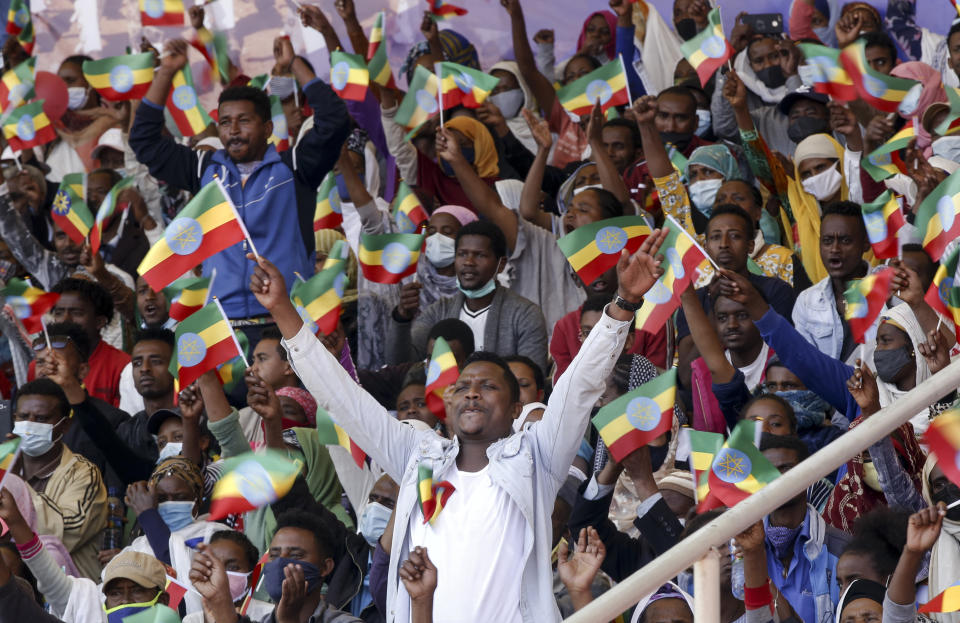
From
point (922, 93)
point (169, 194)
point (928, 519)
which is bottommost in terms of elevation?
point (169, 194)

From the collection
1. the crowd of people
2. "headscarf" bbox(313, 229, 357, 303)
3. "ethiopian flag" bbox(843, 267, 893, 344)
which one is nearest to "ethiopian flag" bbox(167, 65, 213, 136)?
the crowd of people

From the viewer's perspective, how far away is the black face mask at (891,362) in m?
6.12

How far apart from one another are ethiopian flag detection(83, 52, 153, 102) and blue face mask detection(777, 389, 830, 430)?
4.70 metres

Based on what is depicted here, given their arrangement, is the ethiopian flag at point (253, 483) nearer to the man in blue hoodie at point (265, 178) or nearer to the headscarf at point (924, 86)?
the man in blue hoodie at point (265, 178)

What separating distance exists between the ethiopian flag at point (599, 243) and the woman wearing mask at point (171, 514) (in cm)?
183

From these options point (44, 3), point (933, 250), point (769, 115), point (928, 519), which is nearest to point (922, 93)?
point (769, 115)

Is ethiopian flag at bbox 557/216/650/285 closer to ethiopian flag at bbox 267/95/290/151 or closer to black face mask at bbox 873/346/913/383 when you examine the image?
black face mask at bbox 873/346/913/383

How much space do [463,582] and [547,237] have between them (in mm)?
3894

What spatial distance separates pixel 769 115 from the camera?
9672mm

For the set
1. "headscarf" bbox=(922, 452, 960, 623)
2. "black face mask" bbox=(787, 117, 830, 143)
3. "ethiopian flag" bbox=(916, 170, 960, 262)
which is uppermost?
"ethiopian flag" bbox=(916, 170, 960, 262)

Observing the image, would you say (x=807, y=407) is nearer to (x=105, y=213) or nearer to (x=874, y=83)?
(x=874, y=83)

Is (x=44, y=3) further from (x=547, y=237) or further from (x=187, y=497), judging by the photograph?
(x=187, y=497)

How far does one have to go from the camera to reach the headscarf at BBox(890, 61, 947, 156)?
8.19 metres

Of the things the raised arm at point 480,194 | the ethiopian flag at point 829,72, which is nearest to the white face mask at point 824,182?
the ethiopian flag at point 829,72
